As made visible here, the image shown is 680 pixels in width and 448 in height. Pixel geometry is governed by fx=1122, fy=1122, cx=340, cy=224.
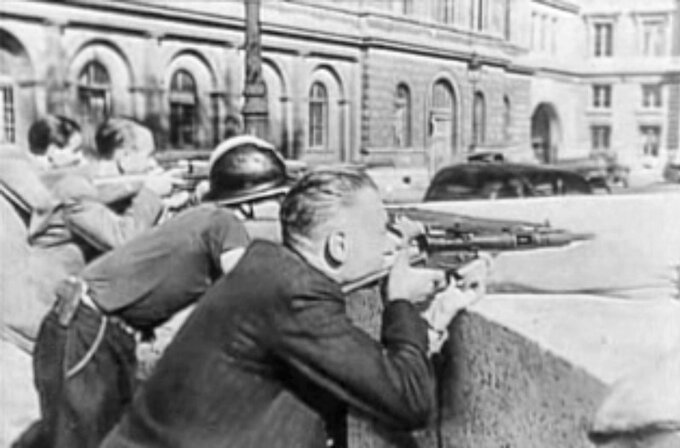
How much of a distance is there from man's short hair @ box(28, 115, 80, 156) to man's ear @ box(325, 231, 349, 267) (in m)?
0.56

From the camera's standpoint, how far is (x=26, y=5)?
58.5 inches

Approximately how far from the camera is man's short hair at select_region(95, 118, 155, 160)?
158 centimetres

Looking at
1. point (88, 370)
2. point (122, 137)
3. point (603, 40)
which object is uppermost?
point (603, 40)

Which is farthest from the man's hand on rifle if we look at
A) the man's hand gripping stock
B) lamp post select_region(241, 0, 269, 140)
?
lamp post select_region(241, 0, 269, 140)

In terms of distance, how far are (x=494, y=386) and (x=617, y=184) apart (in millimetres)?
305

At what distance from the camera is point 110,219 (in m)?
1.70

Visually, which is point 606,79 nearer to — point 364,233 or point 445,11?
point 445,11

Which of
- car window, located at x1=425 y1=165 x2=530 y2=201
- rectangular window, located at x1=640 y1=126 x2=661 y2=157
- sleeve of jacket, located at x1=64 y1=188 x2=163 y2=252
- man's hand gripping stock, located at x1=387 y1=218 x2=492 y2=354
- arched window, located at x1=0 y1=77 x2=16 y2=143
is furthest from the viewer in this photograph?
sleeve of jacket, located at x1=64 y1=188 x2=163 y2=252

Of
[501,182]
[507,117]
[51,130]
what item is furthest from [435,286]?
[51,130]

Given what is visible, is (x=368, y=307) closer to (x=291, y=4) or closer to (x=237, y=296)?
(x=237, y=296)

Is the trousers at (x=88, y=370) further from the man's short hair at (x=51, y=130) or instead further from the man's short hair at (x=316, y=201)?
the man's short hair at (x=316, y=201)

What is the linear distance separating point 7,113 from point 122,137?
0.16 meters

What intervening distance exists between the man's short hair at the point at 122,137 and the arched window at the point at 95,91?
2 cm

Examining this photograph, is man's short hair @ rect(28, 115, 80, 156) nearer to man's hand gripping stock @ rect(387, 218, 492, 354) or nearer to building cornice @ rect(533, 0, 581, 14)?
man's hand gripping stock @ rect(387, 218, 492, 354)
